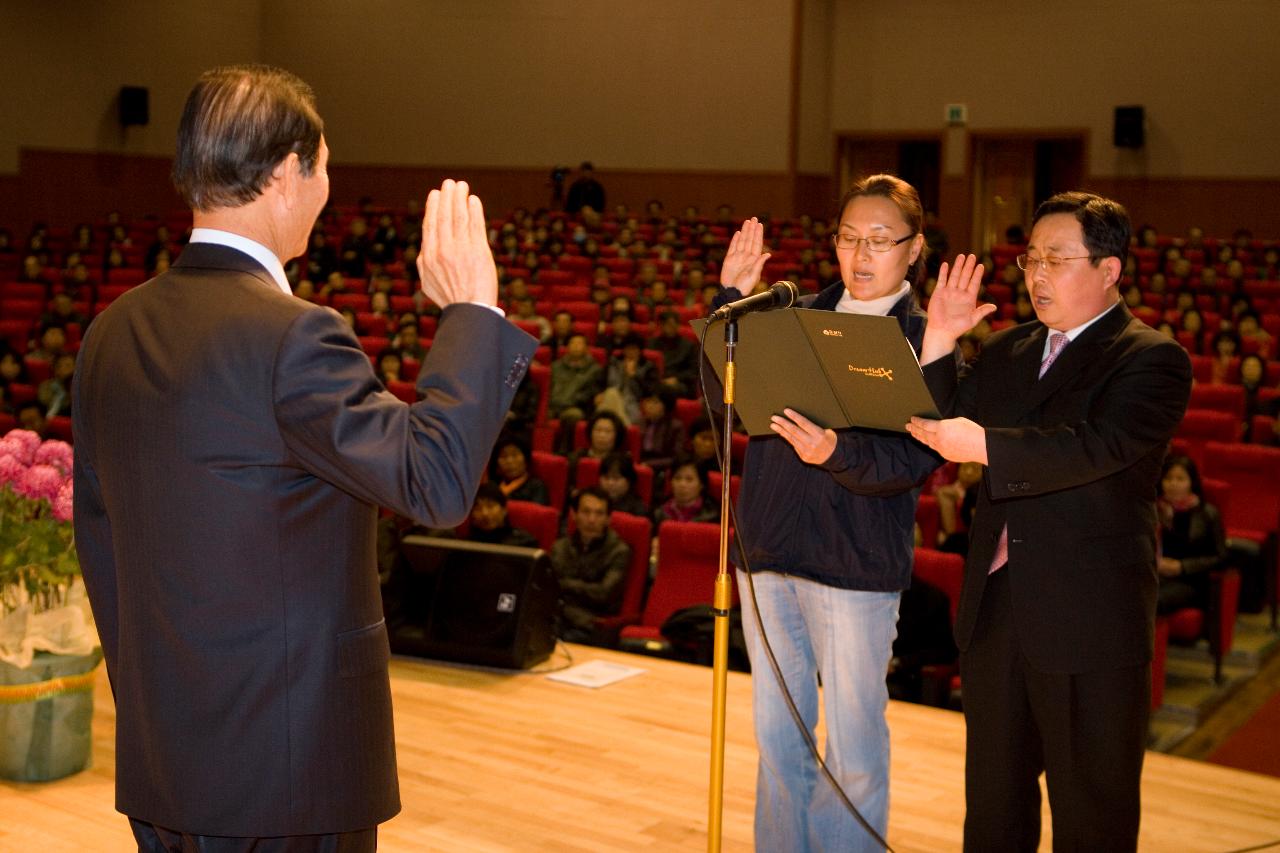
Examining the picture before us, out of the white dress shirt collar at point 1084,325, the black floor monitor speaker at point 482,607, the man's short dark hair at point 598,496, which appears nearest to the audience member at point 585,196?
the man's short dark hair at point 598,496

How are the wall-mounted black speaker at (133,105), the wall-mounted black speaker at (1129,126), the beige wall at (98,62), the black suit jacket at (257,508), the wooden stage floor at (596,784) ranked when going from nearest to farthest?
the black suit jacket at (257,508) < the wooden stage floor at (596,784) < the wall-mounted black speaker at (1129,126) < the beige wall at (98,62) < the wall-mounted black speaker at (133,105)

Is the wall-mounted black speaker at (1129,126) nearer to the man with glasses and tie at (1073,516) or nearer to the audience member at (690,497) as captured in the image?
the audience member at (690,497)

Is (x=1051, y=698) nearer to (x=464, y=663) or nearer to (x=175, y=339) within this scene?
(x=175, y=339)

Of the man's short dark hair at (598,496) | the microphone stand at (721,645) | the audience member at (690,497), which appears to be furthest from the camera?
the audience member at (690,497)

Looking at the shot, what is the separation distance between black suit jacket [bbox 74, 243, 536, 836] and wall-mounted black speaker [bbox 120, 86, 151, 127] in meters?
14.9

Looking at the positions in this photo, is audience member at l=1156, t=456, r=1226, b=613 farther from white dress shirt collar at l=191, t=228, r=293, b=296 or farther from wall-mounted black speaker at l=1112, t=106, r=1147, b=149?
wall-mounted black speaker at l=1112, t=106, r=1147, b=149

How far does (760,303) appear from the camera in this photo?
200 cm

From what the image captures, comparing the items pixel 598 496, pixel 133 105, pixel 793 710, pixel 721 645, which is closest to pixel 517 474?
pixel 598 496

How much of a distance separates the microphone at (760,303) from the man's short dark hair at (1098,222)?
0.44m

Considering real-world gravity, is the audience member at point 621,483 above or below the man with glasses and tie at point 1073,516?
below

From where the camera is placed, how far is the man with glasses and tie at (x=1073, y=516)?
206 centimetres

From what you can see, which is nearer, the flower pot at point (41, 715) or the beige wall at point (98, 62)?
the flower pot at point (41, 715)

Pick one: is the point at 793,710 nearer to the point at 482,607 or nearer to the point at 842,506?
the point at 842,506

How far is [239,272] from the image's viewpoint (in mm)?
1261
